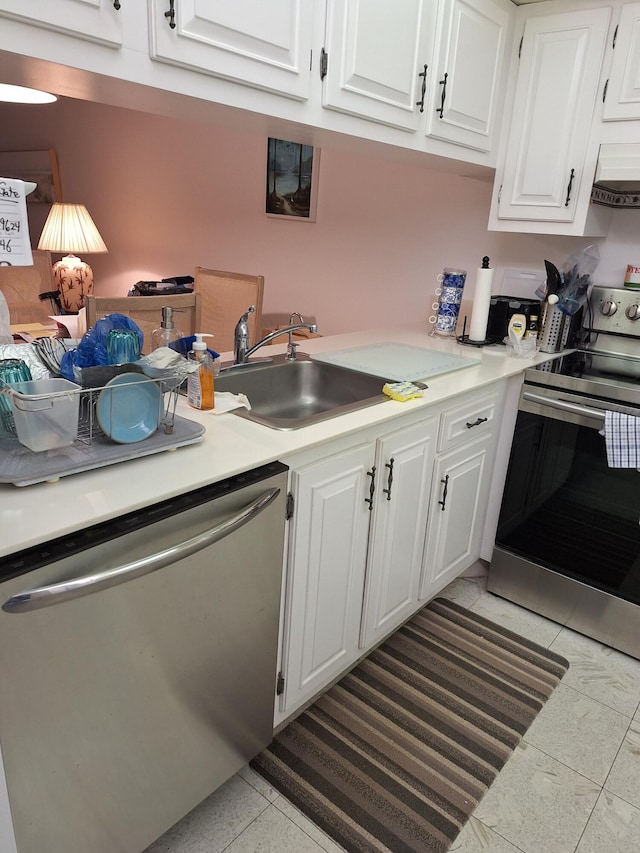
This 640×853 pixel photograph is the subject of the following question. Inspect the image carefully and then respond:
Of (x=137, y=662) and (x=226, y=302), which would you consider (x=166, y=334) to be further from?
(x=226, y=302)

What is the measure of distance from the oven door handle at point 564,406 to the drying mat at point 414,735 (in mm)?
833

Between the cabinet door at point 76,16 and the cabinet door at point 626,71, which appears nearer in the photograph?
the cabinet door at point 76,16

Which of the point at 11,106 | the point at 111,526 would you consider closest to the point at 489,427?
the point at 111,526

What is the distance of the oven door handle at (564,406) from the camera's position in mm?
1939

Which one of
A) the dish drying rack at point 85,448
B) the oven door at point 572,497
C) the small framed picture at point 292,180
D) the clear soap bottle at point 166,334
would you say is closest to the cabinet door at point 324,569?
the dish drying rack at point 85,448

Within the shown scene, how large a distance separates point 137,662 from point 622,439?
157 centimetres

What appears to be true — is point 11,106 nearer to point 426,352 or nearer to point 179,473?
point 426,352

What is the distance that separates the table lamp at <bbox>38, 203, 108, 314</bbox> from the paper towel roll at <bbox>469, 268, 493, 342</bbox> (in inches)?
93.9

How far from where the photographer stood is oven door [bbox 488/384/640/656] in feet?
6.50

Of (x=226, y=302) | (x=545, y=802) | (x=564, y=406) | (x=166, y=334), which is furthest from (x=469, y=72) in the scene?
(x=545, y=802)

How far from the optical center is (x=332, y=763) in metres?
1.56

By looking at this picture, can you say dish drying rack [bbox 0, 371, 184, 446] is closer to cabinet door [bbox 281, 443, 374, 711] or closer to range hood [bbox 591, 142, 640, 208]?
cabinet door [bbox 281, 443, 374, 711]

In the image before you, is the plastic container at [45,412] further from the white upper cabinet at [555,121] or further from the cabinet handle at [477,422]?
the white upper cabinet at [555,121]

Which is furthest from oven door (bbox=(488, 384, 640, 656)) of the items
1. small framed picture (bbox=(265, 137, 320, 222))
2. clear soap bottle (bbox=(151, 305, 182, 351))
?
small framed picture (bbox=(265, 137, 320, 222))
